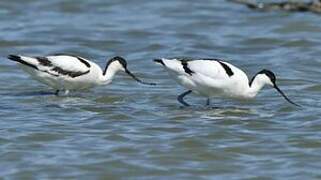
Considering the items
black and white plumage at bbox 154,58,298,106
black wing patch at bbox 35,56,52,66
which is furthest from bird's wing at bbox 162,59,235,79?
black wing patch at bbox 35,56,52,66

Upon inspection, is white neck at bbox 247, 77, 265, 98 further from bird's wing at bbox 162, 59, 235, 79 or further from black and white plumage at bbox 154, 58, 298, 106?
bird's wing at bbox 162, 59, 235, 79

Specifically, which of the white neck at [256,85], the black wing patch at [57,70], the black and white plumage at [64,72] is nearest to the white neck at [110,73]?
the black and white plumage at [64,72]

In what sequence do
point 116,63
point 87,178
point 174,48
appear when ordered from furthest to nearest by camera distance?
point 174,48
point 116,63
point 87,178

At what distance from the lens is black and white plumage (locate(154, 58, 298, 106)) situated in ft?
37.7

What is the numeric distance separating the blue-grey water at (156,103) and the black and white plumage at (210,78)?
20cm

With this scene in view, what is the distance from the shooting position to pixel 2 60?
1477 centimetres

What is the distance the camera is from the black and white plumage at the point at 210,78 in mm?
11492

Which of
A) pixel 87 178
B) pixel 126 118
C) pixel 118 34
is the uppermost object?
pixel 118 34

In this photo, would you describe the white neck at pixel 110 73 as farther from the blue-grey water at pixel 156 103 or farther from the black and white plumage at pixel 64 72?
the blue-grey water at pixel 156 103

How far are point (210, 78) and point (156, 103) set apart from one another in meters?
0.86

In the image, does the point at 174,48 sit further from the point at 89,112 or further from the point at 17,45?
the point at 89,112

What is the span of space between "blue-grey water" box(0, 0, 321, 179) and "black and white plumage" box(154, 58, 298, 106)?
0.65 ft

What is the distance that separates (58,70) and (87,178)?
3785 mm

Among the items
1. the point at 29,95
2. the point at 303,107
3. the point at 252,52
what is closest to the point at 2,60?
the point at 29,95
